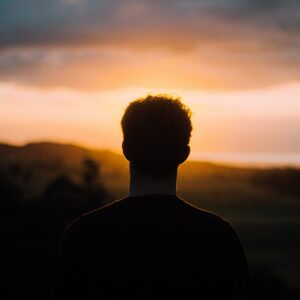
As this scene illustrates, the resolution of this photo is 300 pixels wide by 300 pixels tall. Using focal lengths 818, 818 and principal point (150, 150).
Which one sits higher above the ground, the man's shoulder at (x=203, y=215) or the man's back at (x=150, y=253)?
the man's shoulder at (x=203, y=215)

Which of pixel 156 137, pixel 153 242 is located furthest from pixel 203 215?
pixel 156 137

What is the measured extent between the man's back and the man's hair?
0.43 ft

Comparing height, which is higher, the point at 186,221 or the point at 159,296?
the point at 186,221

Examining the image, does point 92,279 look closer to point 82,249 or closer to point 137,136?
point 82,249

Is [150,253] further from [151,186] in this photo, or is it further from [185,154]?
[185,154]

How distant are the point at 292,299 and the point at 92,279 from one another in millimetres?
21230

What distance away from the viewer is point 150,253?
303cm

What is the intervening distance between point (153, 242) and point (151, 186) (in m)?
0.22

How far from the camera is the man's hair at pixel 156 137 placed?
3.13 meters

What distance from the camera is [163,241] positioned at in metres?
3.04

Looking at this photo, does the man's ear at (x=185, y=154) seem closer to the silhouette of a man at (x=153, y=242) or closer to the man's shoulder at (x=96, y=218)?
the silhouette of a man at (x=153, y=242)

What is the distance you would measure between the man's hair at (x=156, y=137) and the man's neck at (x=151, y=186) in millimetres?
21

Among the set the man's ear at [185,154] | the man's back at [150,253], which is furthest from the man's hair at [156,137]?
the man's back at [150,253]

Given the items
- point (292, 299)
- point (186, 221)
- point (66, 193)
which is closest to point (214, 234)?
point (186, 221)
